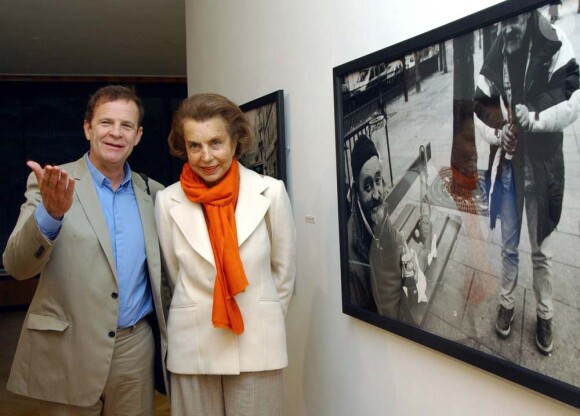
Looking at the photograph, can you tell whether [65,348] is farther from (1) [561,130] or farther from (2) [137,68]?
(2) [137,68]

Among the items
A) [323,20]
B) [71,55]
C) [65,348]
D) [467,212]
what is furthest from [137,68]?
[467,212]

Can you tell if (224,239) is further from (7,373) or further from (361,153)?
(7,373)

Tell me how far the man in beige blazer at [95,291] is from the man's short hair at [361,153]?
0.91m

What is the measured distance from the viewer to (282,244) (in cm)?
267

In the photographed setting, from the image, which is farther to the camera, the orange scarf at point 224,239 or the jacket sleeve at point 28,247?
the orange scarf at point 224,239

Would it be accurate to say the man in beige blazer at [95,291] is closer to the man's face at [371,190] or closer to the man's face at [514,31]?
the man's face at [371,190]

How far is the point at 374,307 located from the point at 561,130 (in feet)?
4.15

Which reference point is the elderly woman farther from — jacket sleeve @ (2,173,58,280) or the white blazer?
jacket sleeve @ (2,173,58,280)

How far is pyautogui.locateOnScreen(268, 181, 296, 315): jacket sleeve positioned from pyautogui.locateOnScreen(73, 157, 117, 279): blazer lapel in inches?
26.0

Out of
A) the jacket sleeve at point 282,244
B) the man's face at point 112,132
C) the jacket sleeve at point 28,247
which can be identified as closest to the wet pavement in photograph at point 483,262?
the jacket sleeve at point 282,244

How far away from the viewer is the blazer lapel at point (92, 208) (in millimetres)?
2512

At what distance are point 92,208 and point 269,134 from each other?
4.77 ft

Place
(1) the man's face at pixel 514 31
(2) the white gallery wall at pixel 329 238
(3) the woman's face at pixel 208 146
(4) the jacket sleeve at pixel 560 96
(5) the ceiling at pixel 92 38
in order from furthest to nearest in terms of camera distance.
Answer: (5) the ceiling at pixel 92 38
(3) the woman's face at pixel 208 146
(2) the white gallery wall at pixel 329 238
(1) the man's face at pixel 514 31
(4) the jacket sleeve at pixel 560 96

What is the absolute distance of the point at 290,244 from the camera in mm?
2684
